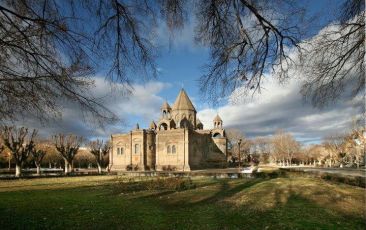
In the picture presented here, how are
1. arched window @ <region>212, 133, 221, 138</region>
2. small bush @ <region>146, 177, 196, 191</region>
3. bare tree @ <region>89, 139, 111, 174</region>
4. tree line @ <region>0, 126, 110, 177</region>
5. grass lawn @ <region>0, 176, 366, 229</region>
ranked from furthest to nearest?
arched window @ <region>212, 133, 221, 138</region>, bare tree @ <region>89, 139, 111, 174</region>, tree line @ <region>0, 126, 110, 177</region>, small bush @ <region>146, 177, 196, 191</region>, grass lawn @ <region>0, 176, 366, 229</region>

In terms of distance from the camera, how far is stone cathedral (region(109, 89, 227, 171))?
5712 cm

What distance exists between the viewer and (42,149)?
5888cm

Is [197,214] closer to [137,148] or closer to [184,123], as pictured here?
[137,148]

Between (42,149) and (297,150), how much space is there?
253 feet

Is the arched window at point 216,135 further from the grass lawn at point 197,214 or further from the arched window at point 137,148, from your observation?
the grass lawn at point 197,214

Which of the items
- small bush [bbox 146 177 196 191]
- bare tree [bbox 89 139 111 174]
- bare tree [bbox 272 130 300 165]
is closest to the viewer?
small bush [bbox 146 177 196 191]

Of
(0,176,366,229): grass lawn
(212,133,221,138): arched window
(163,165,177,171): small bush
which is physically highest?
(212,133,221,138): arched window

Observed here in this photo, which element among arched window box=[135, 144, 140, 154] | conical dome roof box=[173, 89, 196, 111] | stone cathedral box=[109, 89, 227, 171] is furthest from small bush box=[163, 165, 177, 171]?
conical dome roof box=[173, 89, 196, 111]

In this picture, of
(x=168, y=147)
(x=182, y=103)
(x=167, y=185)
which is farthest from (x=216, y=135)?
(x=167, y=185)

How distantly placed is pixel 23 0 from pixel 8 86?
4.29 ft

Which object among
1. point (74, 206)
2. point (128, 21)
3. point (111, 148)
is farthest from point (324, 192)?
point (111, 148)

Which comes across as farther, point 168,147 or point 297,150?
point 297,150

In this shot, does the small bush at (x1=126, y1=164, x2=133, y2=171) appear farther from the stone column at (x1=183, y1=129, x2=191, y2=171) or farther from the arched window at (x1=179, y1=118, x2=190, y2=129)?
the arched window at (x1=179, y1=118, x2=190, y2=129)

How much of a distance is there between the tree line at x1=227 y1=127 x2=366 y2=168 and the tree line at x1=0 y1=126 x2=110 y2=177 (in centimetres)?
4116
